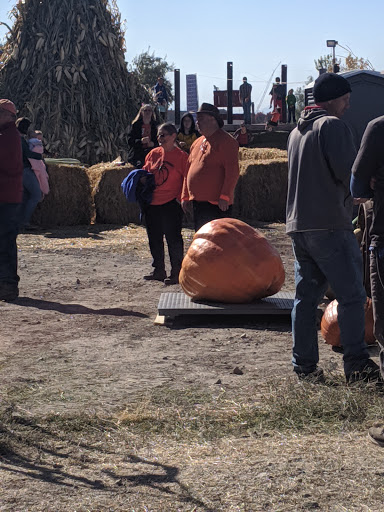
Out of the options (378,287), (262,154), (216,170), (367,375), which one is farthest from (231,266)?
(262,154)

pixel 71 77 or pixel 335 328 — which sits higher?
pixel 71 77

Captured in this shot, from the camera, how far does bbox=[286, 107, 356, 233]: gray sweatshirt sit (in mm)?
5207

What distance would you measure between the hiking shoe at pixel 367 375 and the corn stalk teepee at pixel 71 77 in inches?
694

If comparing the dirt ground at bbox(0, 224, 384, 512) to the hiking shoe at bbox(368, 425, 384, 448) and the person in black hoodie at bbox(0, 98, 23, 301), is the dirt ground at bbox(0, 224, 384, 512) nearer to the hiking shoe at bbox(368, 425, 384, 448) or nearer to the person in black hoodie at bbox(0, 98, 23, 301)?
the hiking shoe at bbox(368, 425, 384, 448)

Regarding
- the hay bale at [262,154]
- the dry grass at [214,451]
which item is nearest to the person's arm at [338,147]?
the dry grass at [214,451]

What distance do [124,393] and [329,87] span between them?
238 centimetres

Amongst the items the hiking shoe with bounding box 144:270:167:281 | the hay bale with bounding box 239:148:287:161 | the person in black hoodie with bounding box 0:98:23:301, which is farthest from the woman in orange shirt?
the hay bale with bounding box 239:148:287:161

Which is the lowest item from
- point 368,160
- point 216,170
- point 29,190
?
point 29,190

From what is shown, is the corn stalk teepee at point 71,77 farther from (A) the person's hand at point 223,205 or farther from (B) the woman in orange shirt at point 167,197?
(A) the person's hand at point 223,205

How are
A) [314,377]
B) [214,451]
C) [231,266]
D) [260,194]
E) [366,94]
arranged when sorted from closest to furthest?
1. [214,451]
2. [314,377]
3. [231,266]
4. [260,194]
5. [366,94]

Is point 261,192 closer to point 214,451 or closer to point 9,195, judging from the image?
point 9,195

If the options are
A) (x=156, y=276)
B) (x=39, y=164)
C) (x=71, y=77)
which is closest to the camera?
(x=156, y=276)

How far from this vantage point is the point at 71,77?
22.2 meters

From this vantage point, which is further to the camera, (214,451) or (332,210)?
(332,210)
